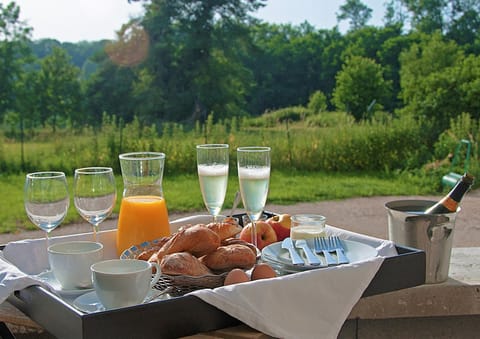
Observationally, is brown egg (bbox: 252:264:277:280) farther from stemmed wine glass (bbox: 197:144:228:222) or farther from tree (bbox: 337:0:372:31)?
tree (bbox: 337:0:372:31)

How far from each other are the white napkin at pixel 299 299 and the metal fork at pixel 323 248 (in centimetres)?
9

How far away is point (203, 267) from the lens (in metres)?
1.48

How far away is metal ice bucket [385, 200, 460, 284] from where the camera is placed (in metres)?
1.96

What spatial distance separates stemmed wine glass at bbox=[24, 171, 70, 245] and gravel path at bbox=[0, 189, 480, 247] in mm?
4072

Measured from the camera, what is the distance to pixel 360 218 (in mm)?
6500

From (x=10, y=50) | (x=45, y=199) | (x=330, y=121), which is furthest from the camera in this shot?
(x=10, y=50)

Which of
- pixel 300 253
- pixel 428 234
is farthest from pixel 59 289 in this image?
pixel 428 234

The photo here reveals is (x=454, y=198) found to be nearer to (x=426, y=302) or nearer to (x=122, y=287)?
(x=426, y=302)

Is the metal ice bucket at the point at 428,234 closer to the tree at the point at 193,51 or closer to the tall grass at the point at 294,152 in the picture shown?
the tall grass at the point at 294,152

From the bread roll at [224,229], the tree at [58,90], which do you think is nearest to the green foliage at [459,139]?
the bread roll at [224,229]

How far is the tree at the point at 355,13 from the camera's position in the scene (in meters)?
54.7

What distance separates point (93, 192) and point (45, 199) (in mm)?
123

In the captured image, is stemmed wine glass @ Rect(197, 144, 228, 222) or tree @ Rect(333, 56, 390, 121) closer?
stemmed wine glass @ Rect(197, 144, 228, 222)

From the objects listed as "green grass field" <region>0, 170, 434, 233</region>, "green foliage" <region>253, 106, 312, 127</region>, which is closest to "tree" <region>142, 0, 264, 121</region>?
"green foliage" <region>253, 106, 312, 127</region>
